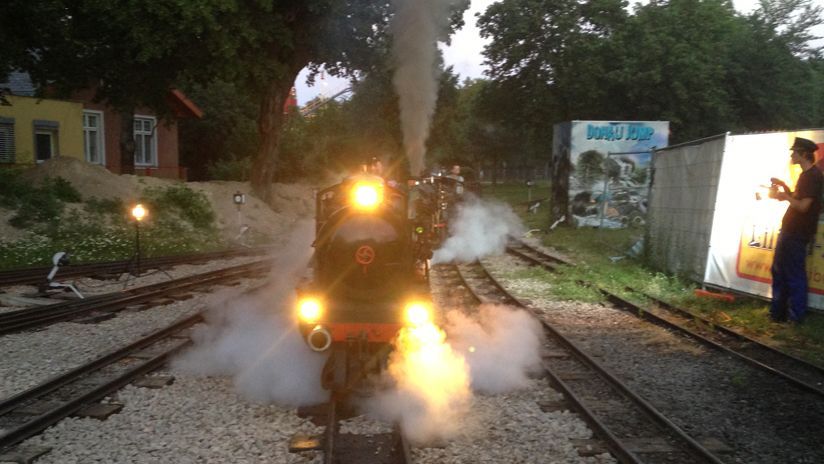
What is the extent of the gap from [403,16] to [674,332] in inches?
341

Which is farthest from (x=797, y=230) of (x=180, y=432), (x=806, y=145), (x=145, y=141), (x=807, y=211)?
(x=145, y=141)

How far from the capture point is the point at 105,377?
7008 millimetres

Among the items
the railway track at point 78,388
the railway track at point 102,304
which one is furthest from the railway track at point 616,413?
the railway track at point 102,304

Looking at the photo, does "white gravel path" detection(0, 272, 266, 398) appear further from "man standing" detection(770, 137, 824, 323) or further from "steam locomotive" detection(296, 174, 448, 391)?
"man standing" detection(770, 137, 824, 323)

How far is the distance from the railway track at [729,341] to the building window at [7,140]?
23.2 metres

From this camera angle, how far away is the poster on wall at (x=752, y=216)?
29.0ft

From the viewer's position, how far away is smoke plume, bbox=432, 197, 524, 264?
1803 centimetres

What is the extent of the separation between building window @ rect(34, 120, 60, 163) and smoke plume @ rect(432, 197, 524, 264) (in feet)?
57.2

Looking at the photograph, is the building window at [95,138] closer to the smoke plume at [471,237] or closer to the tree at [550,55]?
the smoke plume at [471,237]

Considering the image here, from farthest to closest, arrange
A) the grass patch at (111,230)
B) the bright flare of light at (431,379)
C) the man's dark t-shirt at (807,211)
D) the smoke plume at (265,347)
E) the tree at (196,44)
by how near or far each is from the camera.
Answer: the tree at (196,44), the grass patch at (111,230), the man's dark t-shirt at (807,211), the smoke plume at (265,347), the bright flare of light at (431,379)

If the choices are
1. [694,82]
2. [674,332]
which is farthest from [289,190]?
[674,332]

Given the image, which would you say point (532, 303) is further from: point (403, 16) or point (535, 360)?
point (403, 16)

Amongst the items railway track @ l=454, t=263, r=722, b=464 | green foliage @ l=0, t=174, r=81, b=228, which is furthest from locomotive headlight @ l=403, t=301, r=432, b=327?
green foliage @ l=0, t=174, r=81, b=228

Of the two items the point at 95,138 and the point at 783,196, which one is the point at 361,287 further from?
the point at 95,138
